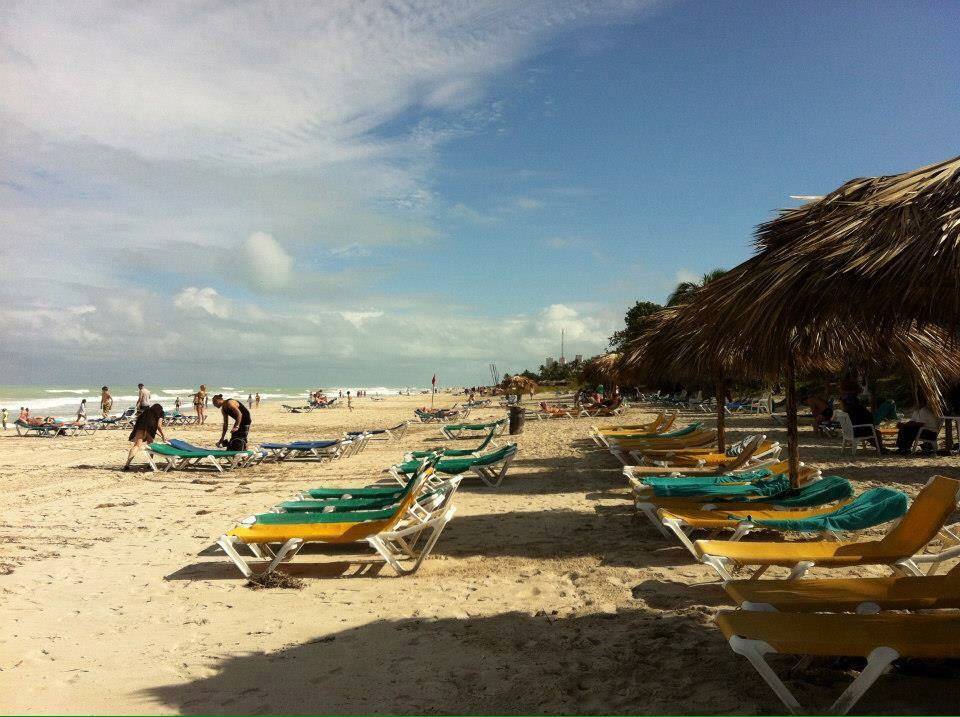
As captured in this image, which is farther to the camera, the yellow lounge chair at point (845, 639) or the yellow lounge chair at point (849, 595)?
the yellow lounge chair at point (849, 595)

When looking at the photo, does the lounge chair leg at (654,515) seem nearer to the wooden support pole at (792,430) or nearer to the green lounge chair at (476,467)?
the wooden support pole at (792,430)

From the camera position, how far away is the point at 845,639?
2.47 meters

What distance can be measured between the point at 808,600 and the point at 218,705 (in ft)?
8.69

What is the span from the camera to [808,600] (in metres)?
2.93

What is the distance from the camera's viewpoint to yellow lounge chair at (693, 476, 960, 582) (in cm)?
353

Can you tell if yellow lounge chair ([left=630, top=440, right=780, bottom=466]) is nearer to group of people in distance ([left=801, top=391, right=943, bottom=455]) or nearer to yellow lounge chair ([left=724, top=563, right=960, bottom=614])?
group of people in distance ([left=801, top=391, right=943, bottom=455])

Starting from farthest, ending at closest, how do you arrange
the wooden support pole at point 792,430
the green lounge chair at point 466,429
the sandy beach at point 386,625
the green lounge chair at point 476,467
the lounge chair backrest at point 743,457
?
the green lounge chair at point 466,429 → the green lounge chair at point 476,467 → the lounge chair backrest at point 743,457 → the wooden support pole at point 792,430 → the sandy beach at point 386,625

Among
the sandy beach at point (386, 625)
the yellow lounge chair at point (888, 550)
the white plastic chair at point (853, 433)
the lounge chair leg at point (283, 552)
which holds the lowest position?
the sandy beach at point (386, 625)

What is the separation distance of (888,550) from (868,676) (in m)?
1.55

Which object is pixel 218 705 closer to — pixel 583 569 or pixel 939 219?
pixel 583 569

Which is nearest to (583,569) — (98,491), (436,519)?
(436,519)

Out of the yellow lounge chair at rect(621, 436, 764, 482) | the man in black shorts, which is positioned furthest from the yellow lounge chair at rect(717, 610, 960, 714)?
the man in black shorts

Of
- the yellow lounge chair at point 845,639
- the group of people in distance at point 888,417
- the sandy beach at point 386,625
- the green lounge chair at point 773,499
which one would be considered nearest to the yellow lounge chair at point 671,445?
the sandy beach at point 386,625

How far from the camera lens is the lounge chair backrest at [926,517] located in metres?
3.49
